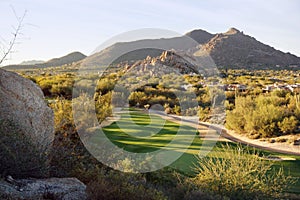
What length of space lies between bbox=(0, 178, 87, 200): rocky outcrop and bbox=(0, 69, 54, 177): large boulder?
239mm

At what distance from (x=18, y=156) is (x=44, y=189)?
1.92 feet

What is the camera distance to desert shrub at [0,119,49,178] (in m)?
4.76

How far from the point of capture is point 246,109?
18.9 metres

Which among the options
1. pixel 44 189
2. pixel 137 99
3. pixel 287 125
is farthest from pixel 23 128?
pixel 137 99

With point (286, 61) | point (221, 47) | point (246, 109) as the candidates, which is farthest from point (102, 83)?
point (286, 61)

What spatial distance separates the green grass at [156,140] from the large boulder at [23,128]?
447cm

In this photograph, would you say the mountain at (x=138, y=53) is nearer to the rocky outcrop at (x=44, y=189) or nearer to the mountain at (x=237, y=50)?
the mountain at (x=237, y=50)

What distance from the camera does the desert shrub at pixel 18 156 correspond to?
4.76 metres

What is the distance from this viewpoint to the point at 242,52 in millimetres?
74875

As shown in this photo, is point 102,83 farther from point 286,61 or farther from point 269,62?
point 286,61

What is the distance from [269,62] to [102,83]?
56.6 m

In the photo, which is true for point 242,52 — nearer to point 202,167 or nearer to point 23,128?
point 202,167

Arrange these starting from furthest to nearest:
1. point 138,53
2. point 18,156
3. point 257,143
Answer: point 138,53 < point 257,143 < point 18,156

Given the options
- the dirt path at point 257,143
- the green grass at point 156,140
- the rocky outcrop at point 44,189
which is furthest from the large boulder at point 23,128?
the dirt path at point 257,143
